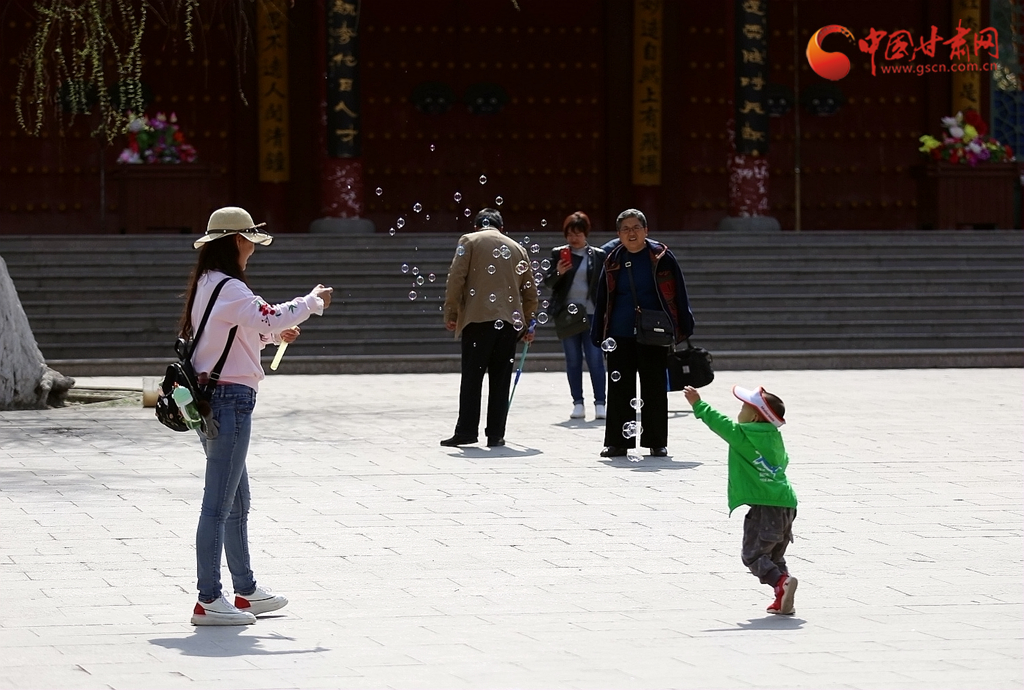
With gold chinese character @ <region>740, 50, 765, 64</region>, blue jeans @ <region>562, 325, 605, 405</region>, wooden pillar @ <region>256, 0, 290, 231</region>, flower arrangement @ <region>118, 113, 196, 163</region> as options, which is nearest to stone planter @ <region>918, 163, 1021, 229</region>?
gold chinese character @ <region>740, 50, 765, 64</region>

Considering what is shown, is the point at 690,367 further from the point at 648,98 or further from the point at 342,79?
the point at 648,98

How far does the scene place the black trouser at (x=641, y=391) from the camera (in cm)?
1050

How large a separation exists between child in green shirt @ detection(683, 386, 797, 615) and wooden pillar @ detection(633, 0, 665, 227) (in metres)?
17.9

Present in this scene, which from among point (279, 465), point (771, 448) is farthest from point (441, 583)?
point (279, 465)

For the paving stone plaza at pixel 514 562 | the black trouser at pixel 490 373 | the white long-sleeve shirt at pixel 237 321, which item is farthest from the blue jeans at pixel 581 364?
the white long-sleeve shirt at pixel 237 321

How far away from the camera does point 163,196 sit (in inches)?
859

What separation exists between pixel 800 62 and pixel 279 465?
52.9 ft

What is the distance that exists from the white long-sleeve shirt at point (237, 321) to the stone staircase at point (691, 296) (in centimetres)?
1075

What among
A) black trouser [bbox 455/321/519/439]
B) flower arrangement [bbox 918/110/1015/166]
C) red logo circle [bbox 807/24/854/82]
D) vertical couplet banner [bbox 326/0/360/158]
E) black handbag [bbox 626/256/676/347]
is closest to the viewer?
black handbag [bbox 626/256/676/347]

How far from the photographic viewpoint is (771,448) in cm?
621

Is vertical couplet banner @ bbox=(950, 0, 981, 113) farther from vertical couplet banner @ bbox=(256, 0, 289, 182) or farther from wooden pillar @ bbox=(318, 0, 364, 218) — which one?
vertical couplet banner @ bbox=(256, 0, 289, 182)

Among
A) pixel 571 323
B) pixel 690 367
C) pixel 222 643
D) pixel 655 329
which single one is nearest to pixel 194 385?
pixel 222 643

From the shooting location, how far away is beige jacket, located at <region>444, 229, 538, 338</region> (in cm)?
1119

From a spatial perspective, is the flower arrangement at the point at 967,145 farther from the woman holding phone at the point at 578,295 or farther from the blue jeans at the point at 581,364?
the blue jeans at the point at 581,364
